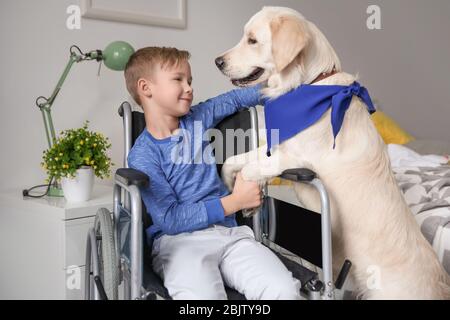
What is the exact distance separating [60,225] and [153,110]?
568 millimetres

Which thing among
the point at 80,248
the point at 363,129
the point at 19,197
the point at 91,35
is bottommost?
the point at 80,248

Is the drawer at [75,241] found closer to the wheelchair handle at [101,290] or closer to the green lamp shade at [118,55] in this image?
the wheelchair handle at [101,290]

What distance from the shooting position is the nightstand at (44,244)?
1736mm

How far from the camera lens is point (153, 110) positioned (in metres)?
1.55

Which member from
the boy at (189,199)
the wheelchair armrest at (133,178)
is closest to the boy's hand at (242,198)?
the boy at (189,199)

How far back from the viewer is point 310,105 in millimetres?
1433

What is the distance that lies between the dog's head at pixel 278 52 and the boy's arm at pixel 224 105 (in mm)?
92

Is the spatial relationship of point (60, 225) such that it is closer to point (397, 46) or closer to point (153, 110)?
point (153, 110)

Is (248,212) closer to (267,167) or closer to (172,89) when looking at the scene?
(267,167)

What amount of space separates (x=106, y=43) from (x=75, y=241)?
3.45 ft

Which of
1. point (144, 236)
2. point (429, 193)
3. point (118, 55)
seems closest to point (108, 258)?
point (144, 236)

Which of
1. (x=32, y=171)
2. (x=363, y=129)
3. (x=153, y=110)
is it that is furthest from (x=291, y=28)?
(x=32, y=171)

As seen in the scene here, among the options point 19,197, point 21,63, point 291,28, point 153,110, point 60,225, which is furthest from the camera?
point 21,63

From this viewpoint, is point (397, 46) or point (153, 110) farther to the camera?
point (397, 46)
